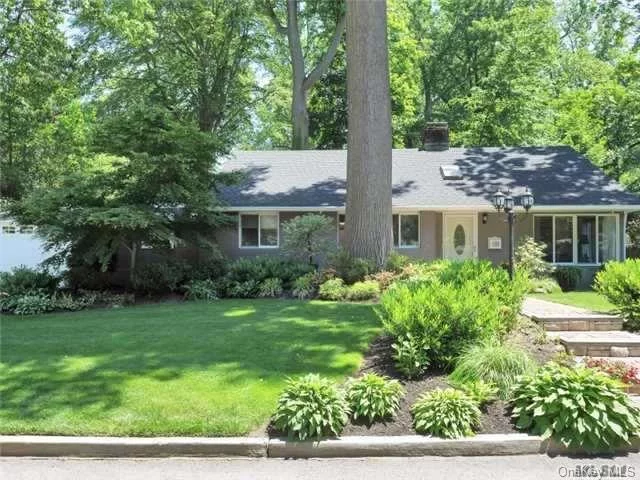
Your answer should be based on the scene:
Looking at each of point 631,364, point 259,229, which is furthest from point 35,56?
point 631,364

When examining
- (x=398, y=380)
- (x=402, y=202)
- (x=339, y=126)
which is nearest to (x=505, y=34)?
(x=339, y=126)

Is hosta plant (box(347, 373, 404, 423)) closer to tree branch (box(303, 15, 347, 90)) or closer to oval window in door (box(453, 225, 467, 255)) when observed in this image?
oval window in door (box(453, 225, 467, 255))

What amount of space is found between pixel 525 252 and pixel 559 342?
29.5ft

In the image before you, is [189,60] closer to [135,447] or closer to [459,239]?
[459,239]

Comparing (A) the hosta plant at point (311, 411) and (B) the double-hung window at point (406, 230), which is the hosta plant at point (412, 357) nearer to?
(A) the hosta plant at point (311, 411)

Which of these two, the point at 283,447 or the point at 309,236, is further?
the point at 309,236

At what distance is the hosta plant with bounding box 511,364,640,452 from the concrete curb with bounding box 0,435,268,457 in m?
2.46

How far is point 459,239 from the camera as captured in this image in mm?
19688

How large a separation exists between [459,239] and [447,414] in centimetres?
1493

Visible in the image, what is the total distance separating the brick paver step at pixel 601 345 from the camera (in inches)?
324

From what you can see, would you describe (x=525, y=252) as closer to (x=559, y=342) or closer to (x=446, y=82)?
(x=559, y=342)

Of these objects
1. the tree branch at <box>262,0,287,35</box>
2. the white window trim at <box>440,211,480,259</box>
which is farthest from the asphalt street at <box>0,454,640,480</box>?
the tree branch at <box>262,0,287,35</box>

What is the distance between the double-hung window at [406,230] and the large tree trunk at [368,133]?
535 centimetres

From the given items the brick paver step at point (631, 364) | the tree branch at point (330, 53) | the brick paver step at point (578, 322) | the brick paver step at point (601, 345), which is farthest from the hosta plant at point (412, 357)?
the tree branch at point (330, 53)
